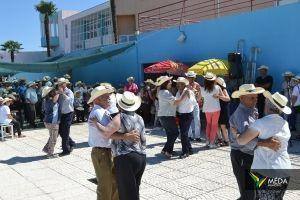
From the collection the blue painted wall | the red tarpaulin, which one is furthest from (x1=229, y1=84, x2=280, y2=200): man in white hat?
the red tarpaulin

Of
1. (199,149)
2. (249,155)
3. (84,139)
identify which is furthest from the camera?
(84,139)

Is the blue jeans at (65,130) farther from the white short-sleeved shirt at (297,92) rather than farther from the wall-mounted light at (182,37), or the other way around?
the wall-mounted light at (182,37)

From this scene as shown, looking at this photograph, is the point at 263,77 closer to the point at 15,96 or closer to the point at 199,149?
the point at 199,149

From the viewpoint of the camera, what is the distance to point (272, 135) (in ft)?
12.9

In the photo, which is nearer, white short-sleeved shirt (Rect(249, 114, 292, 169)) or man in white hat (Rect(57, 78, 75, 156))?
white short-sleeved shirt (Rect(249, 114, 292, 169))

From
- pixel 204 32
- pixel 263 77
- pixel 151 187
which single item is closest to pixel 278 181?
pixel 151 187

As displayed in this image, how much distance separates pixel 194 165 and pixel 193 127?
270 cm

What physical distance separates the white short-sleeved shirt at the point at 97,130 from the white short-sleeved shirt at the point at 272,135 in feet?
5.75

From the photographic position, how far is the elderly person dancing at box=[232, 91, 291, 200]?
3.92 m

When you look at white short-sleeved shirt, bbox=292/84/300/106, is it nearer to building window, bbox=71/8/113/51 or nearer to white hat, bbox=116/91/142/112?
white hat, bbox=116/91/142/112

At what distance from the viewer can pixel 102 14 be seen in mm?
33781

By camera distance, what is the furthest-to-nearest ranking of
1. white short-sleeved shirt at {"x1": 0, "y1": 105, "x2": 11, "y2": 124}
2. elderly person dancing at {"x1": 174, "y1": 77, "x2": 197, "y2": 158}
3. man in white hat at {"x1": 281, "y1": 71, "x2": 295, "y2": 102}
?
white short-sleeved shirt at {"x1": 0, "y1": 105, "x2": 11, "y2": 124} → man in white hat at {"x1": 281, "y1": 71, "x2": 295, "y2": 102} → elderly person dancing at {"x1": 174, "y1": 77, "x2": 197, "y2": 158}

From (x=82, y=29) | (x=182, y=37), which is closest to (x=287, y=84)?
(x=182, y=37)
